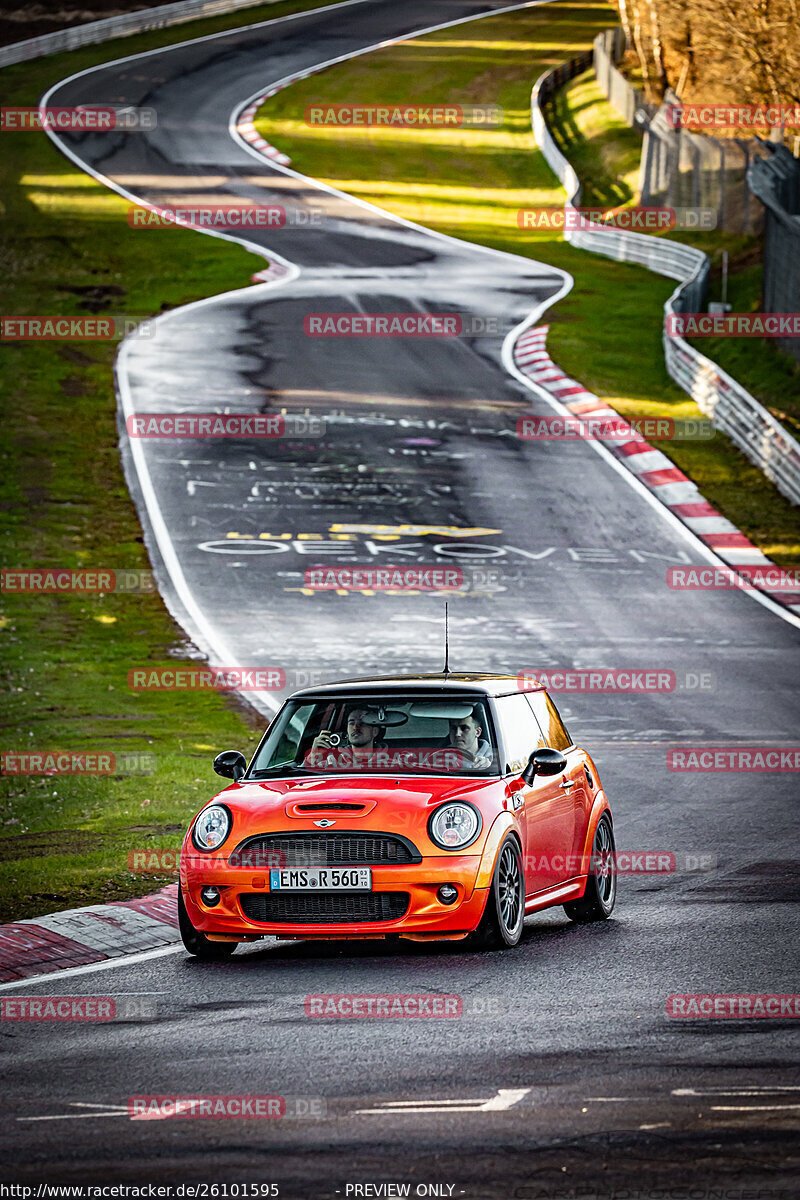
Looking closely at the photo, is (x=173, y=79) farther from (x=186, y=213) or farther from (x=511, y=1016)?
(x=511, y=1016)

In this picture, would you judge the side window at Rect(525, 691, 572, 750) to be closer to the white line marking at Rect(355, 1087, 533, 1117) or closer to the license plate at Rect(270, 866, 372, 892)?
the license plate at Rect(270, 866, 372, 892)

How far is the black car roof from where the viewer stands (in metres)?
10.2

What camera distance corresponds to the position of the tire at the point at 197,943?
9.36m

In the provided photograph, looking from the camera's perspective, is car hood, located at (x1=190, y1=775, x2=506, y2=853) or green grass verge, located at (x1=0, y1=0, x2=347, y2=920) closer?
car hood, located at (x1=190, y1=775, x2=506, y2=853)

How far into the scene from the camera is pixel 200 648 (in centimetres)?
2088

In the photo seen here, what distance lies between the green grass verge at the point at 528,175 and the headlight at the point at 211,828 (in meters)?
16.7

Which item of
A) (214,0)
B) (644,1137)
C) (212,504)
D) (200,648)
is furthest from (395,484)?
(214,0)

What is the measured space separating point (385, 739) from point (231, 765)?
0.92m

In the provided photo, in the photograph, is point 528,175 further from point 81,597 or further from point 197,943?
point 197,943

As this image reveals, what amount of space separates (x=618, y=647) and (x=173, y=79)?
5652 centimetres

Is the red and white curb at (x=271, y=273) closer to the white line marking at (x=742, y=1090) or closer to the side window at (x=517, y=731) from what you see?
the side window at (x=517, y=731)

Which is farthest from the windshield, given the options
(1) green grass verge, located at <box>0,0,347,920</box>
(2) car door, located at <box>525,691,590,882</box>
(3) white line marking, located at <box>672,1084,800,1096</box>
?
(3) white line marking, located at <box>672,1084,800,1096</box>

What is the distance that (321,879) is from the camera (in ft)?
29.5

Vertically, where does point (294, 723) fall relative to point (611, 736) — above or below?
above
